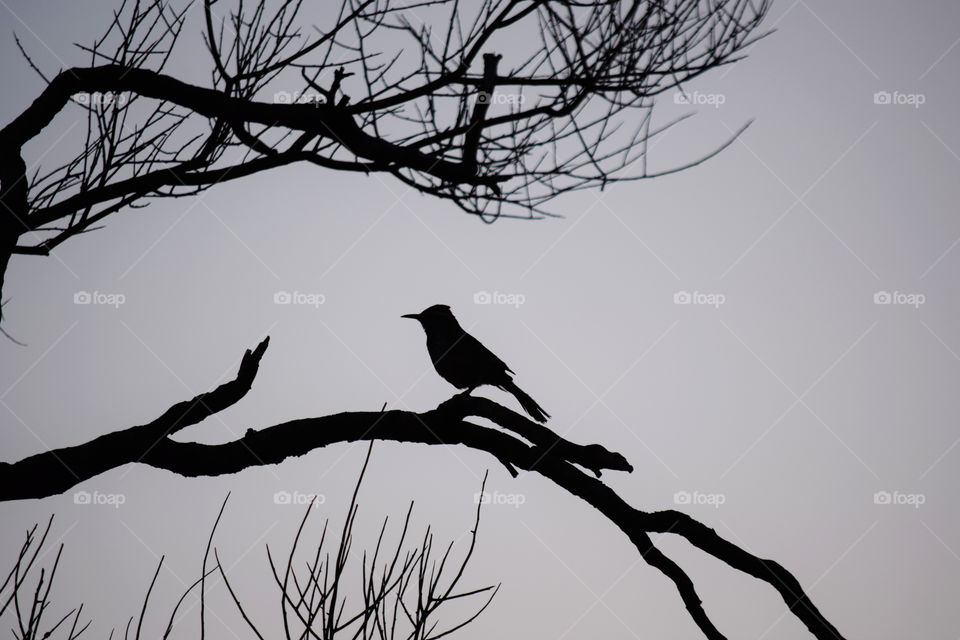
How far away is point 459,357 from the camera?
16.6 feet

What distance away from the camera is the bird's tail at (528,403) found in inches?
169

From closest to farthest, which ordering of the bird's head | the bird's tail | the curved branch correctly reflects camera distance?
the curved branch < the bird's tail < the bird's head

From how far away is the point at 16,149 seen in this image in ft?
10.7

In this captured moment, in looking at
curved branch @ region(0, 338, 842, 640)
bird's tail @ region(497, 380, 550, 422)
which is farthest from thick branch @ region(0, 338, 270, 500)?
bird's tail @ region(497, 380, 550, 422)

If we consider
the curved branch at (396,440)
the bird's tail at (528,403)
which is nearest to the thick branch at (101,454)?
the curved branch at (396,440)

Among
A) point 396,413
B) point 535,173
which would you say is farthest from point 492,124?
point 396,413

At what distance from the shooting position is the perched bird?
4891mm

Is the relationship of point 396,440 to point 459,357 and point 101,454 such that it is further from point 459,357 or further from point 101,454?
point 459,357

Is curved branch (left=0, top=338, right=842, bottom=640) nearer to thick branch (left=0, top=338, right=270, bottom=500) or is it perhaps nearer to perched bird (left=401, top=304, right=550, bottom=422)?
thick branch (left=0, top=338, right=270, bottom=500)

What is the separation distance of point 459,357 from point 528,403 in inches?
29.5

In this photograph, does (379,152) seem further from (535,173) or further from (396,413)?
(396,413)

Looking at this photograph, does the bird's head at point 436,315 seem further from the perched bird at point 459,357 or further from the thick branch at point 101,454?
the thick branch at point 101,454

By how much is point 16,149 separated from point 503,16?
7.07ft

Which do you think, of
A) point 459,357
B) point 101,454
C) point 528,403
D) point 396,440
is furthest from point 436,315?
point 101,454
